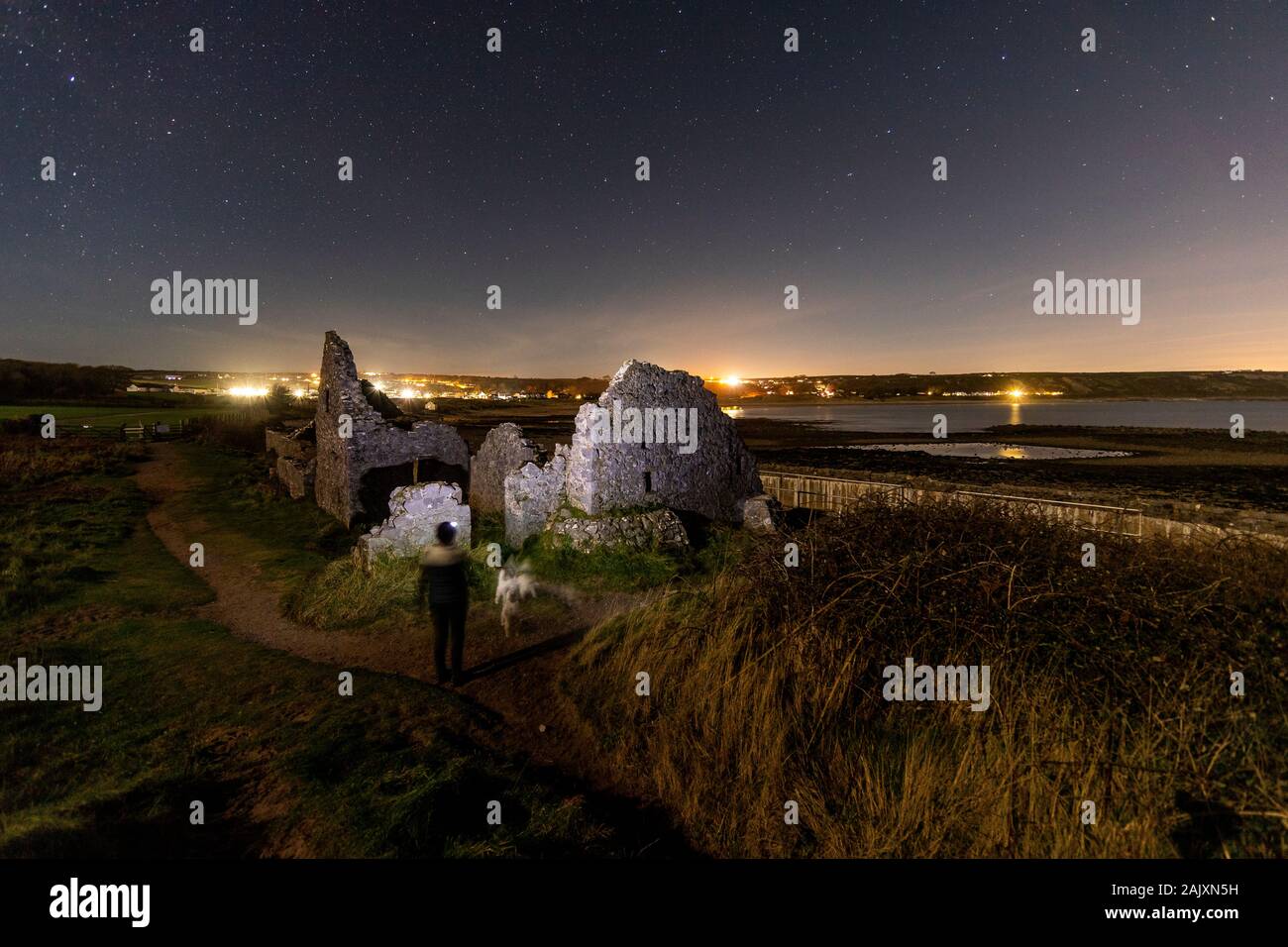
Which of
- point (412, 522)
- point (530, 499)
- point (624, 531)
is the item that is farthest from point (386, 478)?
point (624, 531)

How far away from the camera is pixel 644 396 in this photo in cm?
1091

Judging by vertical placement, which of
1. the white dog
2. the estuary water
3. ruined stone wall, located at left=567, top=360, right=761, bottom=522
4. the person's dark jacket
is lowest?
the white dog

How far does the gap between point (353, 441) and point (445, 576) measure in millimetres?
8533

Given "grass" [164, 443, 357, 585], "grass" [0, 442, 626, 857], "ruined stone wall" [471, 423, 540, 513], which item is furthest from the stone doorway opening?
"grass" [0, 442, 626, 857]

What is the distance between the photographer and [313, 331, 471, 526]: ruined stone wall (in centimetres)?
1328

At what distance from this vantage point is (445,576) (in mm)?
6262

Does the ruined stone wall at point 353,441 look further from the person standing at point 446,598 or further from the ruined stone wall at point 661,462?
the person standing at point 446,598

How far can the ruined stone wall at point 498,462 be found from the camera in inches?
480

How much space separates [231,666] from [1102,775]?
8.09 meters

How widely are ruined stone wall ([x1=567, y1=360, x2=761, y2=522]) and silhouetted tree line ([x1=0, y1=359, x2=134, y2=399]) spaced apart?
71.5 meters
